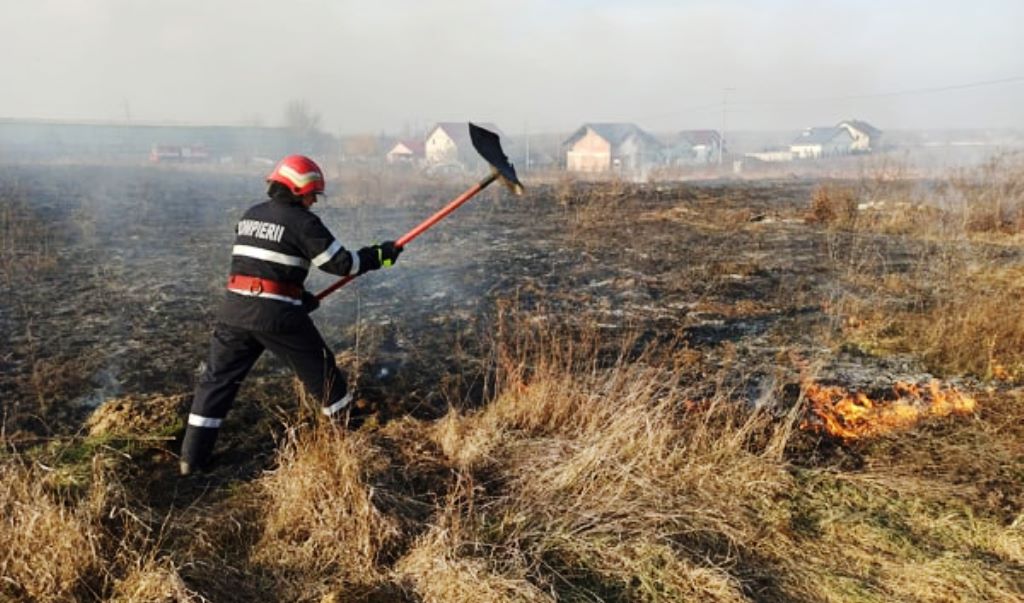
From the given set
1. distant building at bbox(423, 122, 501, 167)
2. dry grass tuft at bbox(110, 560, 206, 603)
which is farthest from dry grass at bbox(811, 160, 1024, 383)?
distant building at bbox(423, 122, 501, 167)

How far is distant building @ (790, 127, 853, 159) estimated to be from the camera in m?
70.4

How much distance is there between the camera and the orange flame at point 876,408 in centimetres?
417

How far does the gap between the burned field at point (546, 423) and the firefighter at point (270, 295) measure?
1.08 feet

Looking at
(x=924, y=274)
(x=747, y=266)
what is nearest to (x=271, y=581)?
(x=747, y=266)

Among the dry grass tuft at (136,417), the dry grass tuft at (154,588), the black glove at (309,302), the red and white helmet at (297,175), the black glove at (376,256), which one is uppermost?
the red and white helmet at (297,175)

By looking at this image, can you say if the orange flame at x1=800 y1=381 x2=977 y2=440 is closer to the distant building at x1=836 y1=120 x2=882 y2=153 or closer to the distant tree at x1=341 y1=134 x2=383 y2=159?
the distant tree at x1=341 y1=134 x2=383 y2=159

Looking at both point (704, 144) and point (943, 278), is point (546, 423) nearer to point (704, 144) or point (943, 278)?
point (943, 278)

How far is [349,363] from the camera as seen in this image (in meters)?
5.04

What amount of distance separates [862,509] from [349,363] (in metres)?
3.53

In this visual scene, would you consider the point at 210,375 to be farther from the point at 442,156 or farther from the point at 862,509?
the point at 442,156

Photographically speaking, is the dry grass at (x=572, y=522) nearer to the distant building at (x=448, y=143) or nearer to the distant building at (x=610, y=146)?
the distant building at (x=448, y=143)

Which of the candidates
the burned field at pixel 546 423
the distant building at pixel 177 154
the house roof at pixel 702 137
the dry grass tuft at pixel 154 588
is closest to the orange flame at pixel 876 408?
the burned field at pixel 546 423

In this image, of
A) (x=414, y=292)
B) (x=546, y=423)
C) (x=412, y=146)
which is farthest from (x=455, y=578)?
(x=412, y=146)

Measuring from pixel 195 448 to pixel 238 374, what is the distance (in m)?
0.44
